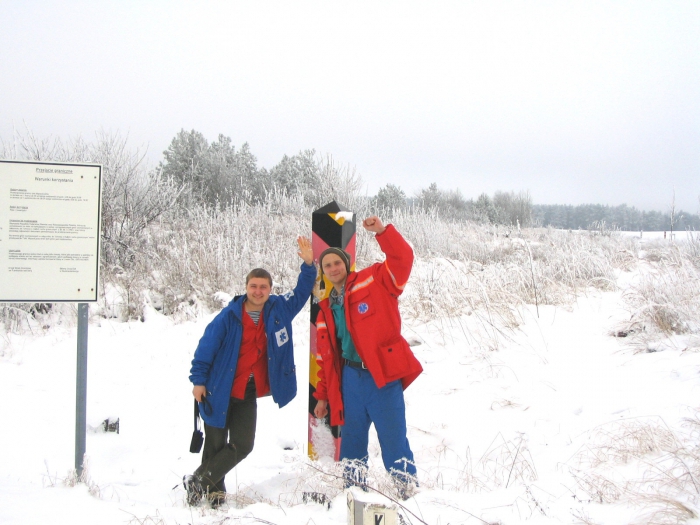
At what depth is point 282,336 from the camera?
314 centimetres

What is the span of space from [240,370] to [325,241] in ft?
3.43

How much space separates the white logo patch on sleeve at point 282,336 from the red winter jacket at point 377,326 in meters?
0.36

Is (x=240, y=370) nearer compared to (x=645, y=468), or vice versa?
(x=645, y=468)

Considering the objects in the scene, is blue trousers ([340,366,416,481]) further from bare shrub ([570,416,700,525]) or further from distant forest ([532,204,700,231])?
distant forest ([532,204,700,231])

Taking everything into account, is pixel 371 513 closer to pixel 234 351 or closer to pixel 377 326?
pixel 377 326

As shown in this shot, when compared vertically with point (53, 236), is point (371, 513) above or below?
below

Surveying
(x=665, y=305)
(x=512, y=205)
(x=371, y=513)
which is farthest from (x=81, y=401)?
(x=512, y=205)

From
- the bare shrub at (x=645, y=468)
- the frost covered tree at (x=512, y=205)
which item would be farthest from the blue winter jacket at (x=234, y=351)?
the frost covered tree at (x=512, y=205)

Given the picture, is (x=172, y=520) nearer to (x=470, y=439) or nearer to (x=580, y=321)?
(x=470, y=439)

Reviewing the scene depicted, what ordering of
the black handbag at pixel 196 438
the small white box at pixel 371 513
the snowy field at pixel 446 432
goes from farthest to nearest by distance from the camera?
the black handbag at pixel 196 438, the snowy field at pixel 446 432, the small white box at pixel 371 513

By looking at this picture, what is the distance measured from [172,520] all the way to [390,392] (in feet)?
4.30

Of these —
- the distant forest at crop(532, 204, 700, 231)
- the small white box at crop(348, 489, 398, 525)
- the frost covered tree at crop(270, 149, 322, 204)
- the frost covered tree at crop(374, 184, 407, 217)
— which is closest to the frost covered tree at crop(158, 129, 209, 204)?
the frost covered tree at crop(270, 149, 322, 204)

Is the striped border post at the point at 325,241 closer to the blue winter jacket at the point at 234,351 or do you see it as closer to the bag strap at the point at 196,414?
the blue winter jacket at the point at 234,351

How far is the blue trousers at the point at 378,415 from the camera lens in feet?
8.86
